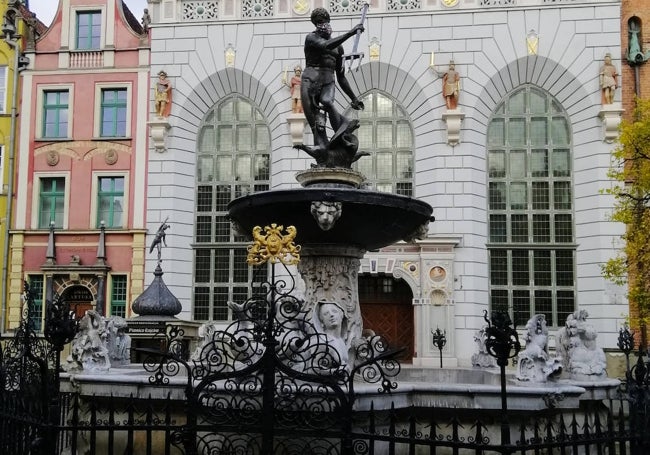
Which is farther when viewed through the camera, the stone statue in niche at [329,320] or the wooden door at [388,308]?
the wooden door at [388,308]

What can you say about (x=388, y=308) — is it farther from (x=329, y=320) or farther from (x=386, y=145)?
(x=329, y=320)

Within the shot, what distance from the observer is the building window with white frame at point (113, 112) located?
2898cm

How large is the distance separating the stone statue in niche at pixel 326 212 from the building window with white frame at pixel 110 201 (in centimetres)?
2086

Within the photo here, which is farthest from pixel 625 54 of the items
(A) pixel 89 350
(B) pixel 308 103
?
(A) pixel 89 350

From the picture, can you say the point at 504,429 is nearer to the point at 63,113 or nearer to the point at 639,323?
the point at 639,323

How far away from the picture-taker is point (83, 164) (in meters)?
28.8

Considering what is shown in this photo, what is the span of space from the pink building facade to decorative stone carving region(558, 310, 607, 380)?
63.1 feet

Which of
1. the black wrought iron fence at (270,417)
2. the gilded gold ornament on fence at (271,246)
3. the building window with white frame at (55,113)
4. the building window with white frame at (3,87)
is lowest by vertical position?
the black wrought iron fence at (270,417)

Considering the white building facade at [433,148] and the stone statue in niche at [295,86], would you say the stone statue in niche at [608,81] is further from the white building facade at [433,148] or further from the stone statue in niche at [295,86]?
the stone statue in niche at [295,86]

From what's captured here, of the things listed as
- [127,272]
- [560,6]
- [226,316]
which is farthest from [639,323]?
[127,272]

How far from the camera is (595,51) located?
2655 centimetres

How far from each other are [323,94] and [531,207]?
18022 mm

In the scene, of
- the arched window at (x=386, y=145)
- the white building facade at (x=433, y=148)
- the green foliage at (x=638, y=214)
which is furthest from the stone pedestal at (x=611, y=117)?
the arched window at (x=386, y=145)

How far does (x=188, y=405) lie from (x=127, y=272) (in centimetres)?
2149
